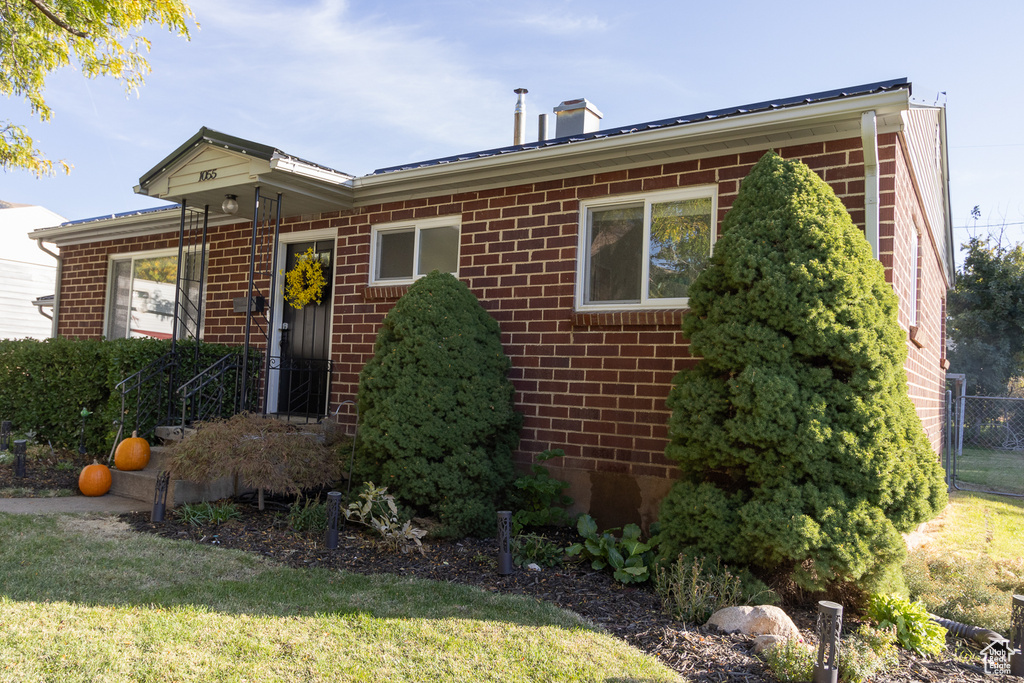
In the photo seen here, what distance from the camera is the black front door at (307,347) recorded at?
8070 millimetres

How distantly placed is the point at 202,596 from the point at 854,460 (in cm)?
384

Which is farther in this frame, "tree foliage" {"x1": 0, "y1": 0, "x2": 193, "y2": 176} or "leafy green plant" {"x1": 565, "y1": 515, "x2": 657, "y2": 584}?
"tree foliage" {"x1": 0, "y1": 0, "x2": 193, "y2": 176}

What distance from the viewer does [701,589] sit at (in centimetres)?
398

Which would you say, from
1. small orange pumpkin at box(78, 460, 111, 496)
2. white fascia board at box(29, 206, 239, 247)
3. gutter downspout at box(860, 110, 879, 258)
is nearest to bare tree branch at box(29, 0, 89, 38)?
white fascia board at box(29, 206, 239, 247)

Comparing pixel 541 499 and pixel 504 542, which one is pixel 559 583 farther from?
pixel 541 499

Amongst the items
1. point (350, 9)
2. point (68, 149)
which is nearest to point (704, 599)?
point (350, 9)

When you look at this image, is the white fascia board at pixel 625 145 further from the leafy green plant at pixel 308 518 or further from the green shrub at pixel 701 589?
the leafy green plant at pixel 308 518

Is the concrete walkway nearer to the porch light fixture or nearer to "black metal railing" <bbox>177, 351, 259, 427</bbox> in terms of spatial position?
"black metal railing" <bbox>177, 351, 259, 427</bbox>

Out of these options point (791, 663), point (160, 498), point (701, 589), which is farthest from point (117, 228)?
point (791, 663)

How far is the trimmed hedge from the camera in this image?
7.64m

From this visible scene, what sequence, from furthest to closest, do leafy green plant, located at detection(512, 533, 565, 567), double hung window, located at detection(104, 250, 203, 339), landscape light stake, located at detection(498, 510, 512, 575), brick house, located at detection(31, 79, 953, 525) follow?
double hung window, located at detection(104, 250, 203, 339) → brick house, located at detection(31, 79, 953, 525) → leafy green plant, located at detection(512, 533, 565, 567) → landscape light stake, located at detection(498, 510, 512, 575)

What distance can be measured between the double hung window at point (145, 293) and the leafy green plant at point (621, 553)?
6.81 metres

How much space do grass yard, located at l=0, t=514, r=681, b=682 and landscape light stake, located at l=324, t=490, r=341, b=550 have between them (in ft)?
1.81

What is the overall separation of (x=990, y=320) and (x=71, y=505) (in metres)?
22.4
